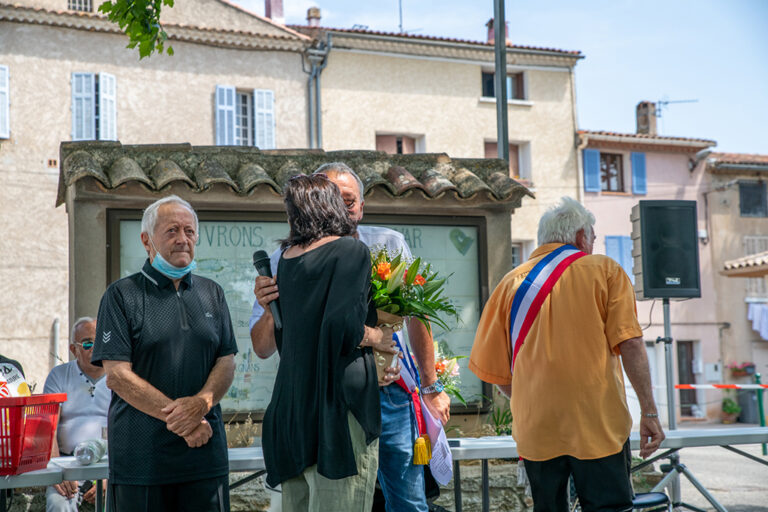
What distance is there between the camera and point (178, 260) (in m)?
3.49

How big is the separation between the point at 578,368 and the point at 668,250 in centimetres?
504

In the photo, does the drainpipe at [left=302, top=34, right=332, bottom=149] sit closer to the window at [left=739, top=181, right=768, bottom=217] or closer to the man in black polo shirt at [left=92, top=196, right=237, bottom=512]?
the window at [left=739, top=181, right=768, bottom=217]

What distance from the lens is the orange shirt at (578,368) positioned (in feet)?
11.6

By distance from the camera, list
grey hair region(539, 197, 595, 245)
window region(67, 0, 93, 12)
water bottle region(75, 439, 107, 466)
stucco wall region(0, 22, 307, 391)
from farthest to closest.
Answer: window region(67, 0, 93, 12) → stucco wall region(0, 22, 307, 391) → water bottle region(75, 439, 107, 466) → grey hair region(539, 197, 595, 245)

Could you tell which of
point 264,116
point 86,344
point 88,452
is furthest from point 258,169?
point 264,116

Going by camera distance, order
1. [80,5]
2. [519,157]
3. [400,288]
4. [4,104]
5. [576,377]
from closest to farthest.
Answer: [400,288]
[576,377]
[4,104]
[80,5]
[519,157]

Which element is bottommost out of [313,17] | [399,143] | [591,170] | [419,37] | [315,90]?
[591,170]

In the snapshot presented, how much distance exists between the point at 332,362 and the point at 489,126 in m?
23.6

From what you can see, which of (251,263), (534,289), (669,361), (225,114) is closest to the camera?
(534,289)

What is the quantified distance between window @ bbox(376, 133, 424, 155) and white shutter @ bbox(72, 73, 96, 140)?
792 centimetres

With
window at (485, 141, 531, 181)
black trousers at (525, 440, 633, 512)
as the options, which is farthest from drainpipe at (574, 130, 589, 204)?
black trousers at (525, 440, 633, 512)

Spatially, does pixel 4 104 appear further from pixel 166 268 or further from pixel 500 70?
pixel 166 268

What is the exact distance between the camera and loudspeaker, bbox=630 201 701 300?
8117 millimetres

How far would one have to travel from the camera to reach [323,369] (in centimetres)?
278
